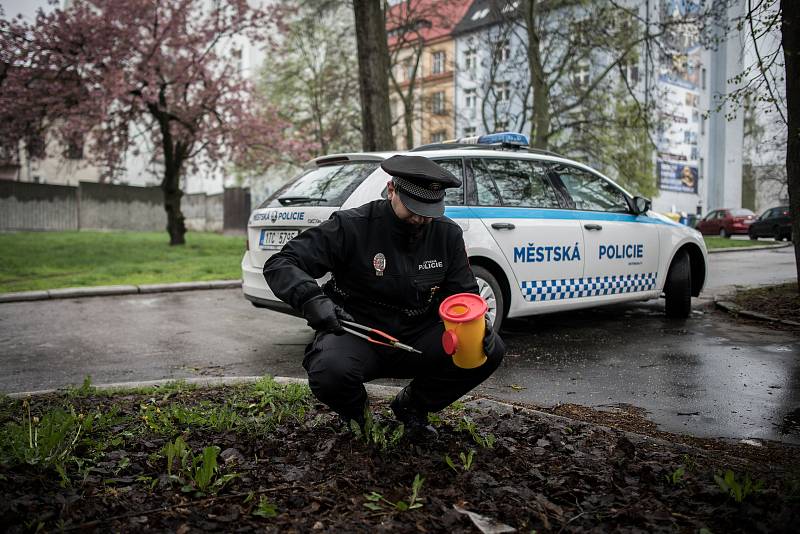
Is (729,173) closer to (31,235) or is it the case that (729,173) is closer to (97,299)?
(31,235)

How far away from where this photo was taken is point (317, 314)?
320cm

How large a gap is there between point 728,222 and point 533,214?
101ft

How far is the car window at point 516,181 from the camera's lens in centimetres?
660

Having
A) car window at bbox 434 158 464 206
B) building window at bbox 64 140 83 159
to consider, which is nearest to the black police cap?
car window at bbox 434 158 464 206

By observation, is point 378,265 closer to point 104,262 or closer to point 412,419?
point 412,419

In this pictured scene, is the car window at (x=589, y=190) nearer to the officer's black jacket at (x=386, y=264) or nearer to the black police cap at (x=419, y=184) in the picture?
the officer's black jacket at (x=386, y=264)

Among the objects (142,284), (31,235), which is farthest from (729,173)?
(142,284)

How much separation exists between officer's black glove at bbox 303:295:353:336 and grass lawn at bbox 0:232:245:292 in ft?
29.4

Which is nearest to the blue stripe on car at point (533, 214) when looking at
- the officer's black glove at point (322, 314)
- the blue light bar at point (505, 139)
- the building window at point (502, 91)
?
the blue light bar at point (505, 139)

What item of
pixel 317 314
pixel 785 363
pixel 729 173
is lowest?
pixel 785 363

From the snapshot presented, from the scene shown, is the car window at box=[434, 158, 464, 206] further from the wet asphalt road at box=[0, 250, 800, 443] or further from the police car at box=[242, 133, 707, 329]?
the wet asphalt road at box=[0, 250, 800, 443]

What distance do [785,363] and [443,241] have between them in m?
3.73

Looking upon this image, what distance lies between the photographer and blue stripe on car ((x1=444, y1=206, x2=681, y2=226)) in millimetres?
6246

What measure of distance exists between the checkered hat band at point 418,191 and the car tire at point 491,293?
2.76m
